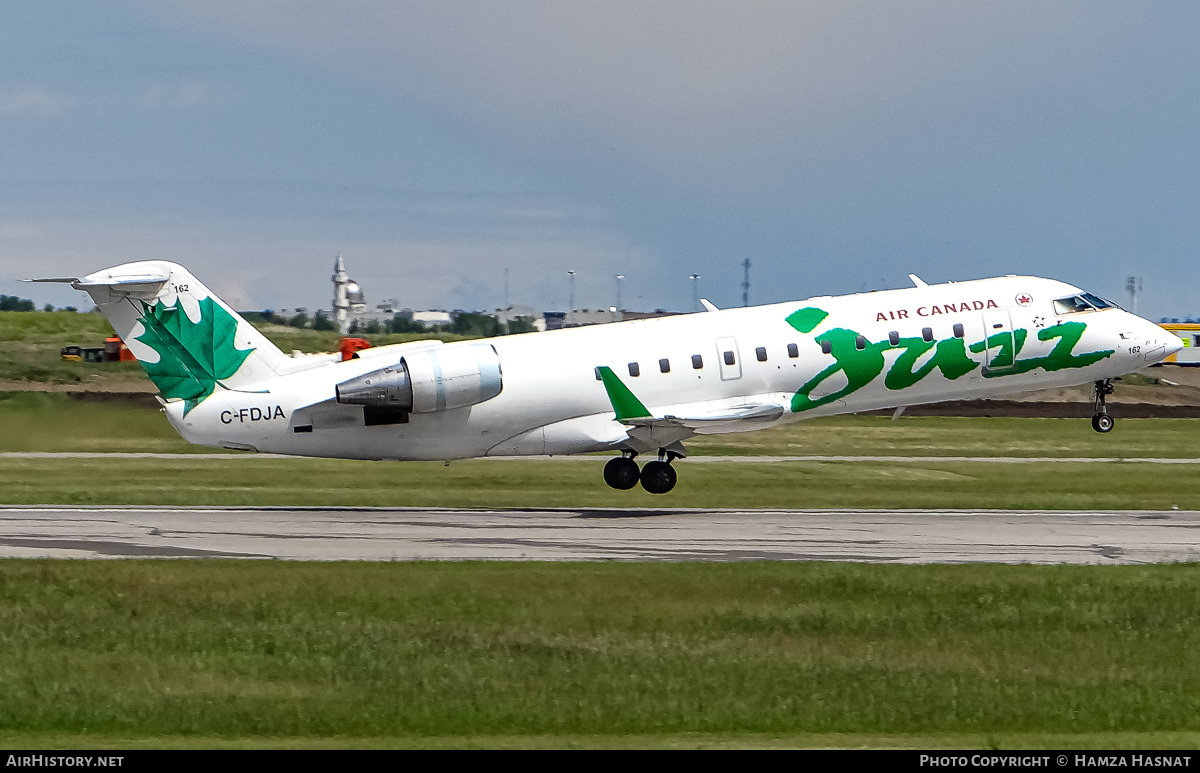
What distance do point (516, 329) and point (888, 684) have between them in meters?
59.9

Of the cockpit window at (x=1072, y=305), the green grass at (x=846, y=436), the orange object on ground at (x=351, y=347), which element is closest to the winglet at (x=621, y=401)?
the orange object on ground at (x=351, y=347)

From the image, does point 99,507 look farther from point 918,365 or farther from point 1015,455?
point 1015,455

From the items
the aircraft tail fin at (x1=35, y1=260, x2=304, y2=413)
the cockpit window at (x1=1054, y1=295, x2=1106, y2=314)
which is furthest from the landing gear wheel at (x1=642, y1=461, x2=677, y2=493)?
the cockpit window at (x1=1054, y1=295, x2=1106, y2=314)

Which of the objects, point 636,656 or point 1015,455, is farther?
point 1015,455

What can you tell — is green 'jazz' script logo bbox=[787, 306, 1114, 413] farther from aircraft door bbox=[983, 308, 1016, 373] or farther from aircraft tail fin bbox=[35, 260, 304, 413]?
aircraft tail fin bbox=[35, 260, 304, 413]

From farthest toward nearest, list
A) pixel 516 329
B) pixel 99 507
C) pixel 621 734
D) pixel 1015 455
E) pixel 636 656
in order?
pixel 516 329 → pixel 1015 455 → pixel 99 507 → pixel 636 656 → pixel 621 734

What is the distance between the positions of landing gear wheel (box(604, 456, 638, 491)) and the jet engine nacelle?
3.76 metres

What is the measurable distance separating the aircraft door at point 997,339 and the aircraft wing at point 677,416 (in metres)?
5.11

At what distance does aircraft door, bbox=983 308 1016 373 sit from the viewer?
33.4 meters

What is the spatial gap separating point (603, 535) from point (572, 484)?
1058cm

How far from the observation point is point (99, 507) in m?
30.9

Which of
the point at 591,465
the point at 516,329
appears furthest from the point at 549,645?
the point at 516,329

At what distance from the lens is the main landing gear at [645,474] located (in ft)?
110

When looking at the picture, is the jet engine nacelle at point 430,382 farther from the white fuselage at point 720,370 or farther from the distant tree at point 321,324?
the distant tree at point 321,324
